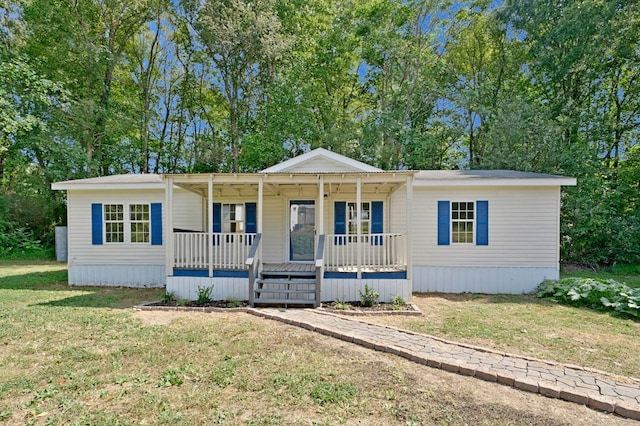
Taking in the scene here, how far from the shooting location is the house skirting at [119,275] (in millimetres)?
9789

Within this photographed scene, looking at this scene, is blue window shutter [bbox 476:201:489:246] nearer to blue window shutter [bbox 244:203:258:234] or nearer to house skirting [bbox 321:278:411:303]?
house skirting [bbox 321:278:411:303]

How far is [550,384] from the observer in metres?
3.63

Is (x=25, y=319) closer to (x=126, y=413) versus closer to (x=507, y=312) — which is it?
(x=126, y=413)

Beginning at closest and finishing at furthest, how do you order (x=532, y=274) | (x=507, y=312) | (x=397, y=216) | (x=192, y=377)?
(x=192, y=377) → (x=507, y=312) → (x=532, y=274) → (x=397, y=216)

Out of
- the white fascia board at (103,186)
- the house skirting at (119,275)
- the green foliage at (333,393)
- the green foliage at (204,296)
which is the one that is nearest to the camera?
the green foliage at (333,393)

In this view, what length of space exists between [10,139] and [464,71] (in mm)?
25228

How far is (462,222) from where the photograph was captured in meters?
9.42

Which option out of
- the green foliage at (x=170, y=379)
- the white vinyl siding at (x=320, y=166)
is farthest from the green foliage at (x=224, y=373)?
the white vinyl siding at (x=320, y=166)

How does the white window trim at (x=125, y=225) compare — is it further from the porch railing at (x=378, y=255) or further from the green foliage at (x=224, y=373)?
the green foliage at (x=224, y=373)

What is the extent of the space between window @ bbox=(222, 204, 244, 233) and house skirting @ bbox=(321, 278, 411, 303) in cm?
404

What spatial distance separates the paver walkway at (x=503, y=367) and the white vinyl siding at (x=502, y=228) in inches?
172

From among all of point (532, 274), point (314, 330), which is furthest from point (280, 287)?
point (532, 274)

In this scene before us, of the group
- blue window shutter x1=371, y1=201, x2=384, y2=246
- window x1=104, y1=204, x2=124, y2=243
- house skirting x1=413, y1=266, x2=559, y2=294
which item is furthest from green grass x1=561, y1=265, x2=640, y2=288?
window x1=104, y1=204, x2=124, y2=243

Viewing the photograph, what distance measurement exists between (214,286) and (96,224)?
4956 mm
